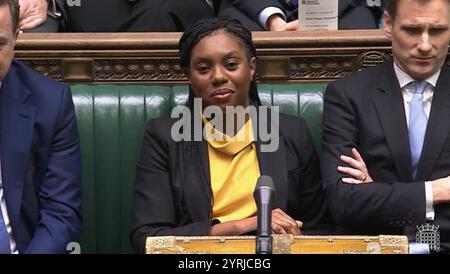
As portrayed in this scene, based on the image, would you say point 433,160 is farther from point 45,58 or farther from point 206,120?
point 45,58

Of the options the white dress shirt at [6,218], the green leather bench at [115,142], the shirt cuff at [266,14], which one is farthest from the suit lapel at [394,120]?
the white dress shirt at [6,218]

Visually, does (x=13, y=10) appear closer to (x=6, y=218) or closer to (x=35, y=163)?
(x=35, y=163)

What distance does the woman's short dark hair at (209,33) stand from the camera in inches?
137

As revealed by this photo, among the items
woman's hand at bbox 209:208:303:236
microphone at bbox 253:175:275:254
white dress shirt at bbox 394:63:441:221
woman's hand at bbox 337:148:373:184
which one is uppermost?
white dress shirt at bbox 394:63:441:221

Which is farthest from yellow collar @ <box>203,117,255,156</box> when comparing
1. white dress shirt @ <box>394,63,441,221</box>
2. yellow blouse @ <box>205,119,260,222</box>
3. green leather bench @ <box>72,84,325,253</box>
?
white dress shirt @ <box>394,63,441,221</box>

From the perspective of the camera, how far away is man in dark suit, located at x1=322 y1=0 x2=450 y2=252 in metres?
3.30

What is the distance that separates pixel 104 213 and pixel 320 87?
2.61ft

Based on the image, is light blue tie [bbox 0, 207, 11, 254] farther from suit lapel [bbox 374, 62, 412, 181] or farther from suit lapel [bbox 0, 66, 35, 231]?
suit lapel [bbox 374, 62, 412, 181]

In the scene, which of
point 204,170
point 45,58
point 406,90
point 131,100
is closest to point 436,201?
point 406,90

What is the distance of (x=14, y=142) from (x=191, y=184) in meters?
0.51

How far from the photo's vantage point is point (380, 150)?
3.43 meters

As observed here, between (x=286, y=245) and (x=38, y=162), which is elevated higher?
(x=38, y=162)

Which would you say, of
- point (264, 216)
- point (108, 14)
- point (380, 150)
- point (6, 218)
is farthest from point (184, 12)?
point (264, 216)

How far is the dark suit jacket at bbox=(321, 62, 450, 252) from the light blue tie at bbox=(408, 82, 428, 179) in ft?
0.08
